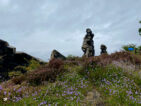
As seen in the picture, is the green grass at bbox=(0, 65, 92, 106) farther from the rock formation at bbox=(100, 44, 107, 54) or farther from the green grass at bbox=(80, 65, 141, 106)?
the rock formation at bbox=(100, 44, 107, 54)

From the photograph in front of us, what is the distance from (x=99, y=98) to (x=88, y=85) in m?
0.99

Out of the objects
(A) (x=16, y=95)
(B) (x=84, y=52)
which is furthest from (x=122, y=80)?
(B) (x=84, y=52)

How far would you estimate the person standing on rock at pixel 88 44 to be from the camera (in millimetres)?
12078

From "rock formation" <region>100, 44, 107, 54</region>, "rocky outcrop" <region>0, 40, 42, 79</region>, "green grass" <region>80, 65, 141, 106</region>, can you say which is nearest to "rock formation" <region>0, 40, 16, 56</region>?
"rocky outcrop" <region>0, 40, 42, 79</region>

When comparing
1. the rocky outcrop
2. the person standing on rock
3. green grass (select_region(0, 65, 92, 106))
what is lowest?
green grass (select_region(0, 65, 92, 106))

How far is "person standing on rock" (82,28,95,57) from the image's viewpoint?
39.6 ft

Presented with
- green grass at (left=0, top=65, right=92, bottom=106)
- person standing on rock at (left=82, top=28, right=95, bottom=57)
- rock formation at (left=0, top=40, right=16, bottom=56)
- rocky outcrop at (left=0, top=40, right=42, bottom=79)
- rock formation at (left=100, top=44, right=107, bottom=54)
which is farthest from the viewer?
rock formation at (left=100, top=44, right=107, bottom=54)

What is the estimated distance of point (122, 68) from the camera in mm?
6230

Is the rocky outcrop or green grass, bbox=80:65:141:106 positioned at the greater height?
the rocky outcrop

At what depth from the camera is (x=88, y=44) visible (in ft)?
41.1

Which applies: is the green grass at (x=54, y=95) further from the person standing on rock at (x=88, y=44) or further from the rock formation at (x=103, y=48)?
the rock formation at (x=103, y=48)

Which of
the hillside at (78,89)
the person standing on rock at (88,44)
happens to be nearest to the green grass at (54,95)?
the hillside at (78,89)

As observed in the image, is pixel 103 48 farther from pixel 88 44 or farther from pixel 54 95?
pixel 54 95

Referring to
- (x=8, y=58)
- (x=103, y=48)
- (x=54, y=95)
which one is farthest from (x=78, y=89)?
(x=103, y=48)
